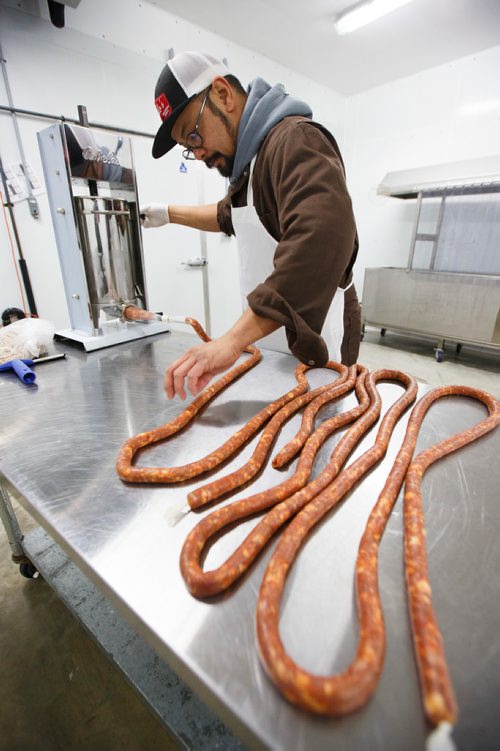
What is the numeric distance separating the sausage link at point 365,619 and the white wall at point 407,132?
441 centimetres

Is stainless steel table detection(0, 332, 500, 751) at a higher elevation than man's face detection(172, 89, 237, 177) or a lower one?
lower

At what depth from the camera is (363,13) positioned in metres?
2.54

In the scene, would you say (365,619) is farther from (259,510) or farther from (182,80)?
(182,80)

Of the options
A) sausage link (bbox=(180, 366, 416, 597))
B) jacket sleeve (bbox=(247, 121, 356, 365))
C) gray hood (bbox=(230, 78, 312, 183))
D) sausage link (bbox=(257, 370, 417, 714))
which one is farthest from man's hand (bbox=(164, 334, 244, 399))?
gray hood (bbox=(230, 78, 312, 183))

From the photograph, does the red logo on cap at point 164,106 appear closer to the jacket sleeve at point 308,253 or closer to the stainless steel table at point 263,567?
the jacket sleeve at point 308,253

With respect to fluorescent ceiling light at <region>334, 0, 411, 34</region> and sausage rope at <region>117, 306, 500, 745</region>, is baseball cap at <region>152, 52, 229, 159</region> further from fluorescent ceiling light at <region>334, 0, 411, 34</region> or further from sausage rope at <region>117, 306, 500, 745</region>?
fluorescent ceiling light at <region>334, 0, 411, 34</region>

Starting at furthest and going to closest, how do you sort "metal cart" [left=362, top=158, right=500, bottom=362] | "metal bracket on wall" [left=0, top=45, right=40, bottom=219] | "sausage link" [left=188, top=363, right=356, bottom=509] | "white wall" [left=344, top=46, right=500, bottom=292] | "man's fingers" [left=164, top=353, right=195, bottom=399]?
"white wall" [left=344, top=46, right=500, bottom=292] → "metal cart" [left=362, top=158, right=500, bottom=362] → "metal bracket on wall" [left=0, top=45, right=40, bottom=219] → "man's fingers" [left=164, top=353, right=195, bottom=399] → "sausage link" [left=188, top=363, right=356, bottom=509]

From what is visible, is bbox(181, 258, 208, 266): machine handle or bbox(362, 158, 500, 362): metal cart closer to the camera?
bbox(181, 258, 208, 266): machine handle

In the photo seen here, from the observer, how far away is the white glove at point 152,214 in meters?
1.58

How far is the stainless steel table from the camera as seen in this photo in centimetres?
34

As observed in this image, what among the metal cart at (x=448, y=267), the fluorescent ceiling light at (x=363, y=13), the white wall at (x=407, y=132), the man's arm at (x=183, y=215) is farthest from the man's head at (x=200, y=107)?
the white wall at (x=407, y=132)

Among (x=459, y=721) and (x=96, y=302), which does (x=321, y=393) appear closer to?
(x=459, y=721)

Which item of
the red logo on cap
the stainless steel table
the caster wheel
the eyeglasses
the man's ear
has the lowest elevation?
the caster wheel

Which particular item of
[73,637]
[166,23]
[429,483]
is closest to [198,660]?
[429,483]
